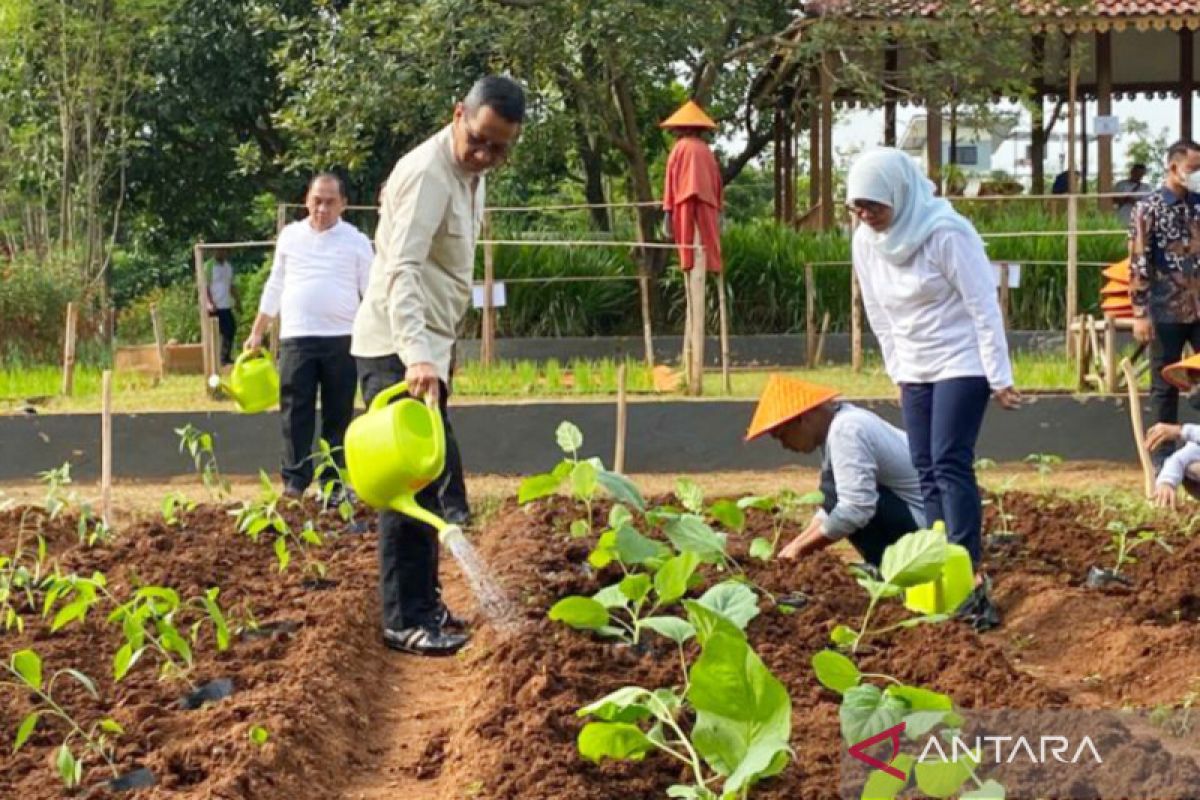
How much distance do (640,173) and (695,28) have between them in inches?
83.9

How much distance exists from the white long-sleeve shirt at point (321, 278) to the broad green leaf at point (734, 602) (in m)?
4.00

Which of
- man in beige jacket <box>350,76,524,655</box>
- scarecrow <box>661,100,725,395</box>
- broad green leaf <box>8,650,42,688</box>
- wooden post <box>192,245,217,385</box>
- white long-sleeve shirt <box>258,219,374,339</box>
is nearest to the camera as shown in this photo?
broad green leaf <box>8,650,42,688</box>

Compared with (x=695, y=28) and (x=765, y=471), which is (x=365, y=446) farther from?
(x=695, y=28)

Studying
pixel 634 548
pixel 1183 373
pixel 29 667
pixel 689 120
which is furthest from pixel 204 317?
pixel 29 667

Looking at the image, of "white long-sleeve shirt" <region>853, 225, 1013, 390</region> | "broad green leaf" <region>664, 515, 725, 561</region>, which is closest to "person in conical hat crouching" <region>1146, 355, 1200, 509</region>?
"white long-sleeve shirt" <region>853, 225, 1013, 390</region>

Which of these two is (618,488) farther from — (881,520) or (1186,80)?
(1186,80)

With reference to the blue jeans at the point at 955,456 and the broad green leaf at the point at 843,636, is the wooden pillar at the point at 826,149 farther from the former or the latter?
the broad green leaf at the point at 843,636

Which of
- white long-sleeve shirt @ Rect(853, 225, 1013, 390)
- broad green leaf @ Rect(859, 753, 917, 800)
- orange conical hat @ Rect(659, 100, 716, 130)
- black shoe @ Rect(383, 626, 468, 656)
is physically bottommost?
black shoe @ Rect(383, 626, 468, 656)

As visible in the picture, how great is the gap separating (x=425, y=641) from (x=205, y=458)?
13.5ft

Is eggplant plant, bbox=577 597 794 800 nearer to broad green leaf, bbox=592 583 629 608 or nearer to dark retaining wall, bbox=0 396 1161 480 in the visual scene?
broad green leaf, bbox=592 583 629 608

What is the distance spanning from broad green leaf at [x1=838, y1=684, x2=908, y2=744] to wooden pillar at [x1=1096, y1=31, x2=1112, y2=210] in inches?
566

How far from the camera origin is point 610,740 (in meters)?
3.12

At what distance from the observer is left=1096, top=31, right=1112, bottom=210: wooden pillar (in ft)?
55.0

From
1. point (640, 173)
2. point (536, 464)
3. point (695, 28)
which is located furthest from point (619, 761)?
point (640, 173)
